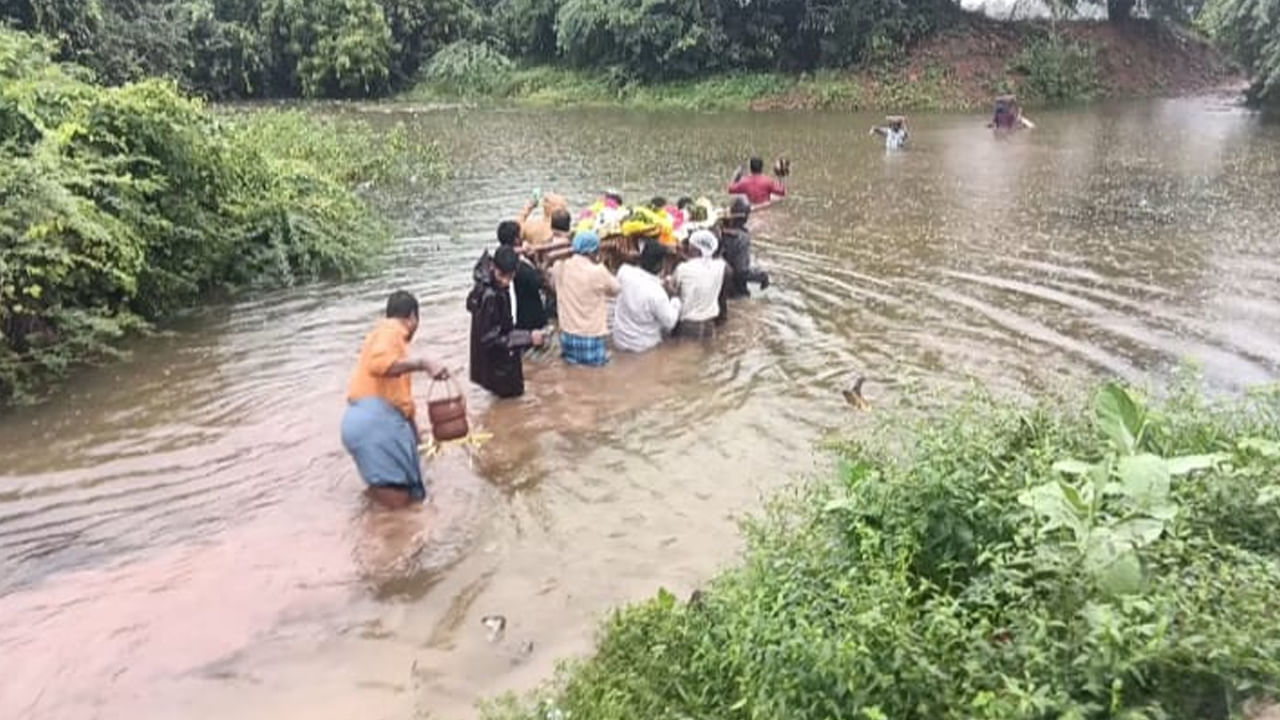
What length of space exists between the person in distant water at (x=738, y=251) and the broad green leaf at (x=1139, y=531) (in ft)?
27.1

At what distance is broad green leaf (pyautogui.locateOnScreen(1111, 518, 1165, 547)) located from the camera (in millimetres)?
3939

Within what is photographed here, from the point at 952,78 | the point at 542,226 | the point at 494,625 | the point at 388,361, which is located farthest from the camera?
the point at 952,78

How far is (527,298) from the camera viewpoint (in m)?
9.84

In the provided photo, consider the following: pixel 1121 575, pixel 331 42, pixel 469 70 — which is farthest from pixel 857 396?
pixel 331 42

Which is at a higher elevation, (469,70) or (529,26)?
(529,26)

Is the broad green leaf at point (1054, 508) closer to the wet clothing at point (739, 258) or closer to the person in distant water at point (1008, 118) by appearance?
the wet clothing at point (739, 258)

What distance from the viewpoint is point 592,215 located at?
1212 centimetres

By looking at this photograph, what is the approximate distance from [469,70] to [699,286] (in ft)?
103

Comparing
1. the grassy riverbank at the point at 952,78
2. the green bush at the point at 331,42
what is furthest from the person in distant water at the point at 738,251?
the green bush at the point at 331,42

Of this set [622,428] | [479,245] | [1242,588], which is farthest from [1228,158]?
[1242,588]

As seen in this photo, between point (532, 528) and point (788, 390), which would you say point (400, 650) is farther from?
point (788, 390)

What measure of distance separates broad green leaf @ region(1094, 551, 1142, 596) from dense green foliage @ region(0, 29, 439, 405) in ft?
28.7

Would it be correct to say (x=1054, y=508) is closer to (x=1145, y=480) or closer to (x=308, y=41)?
(x=1145, y=480)

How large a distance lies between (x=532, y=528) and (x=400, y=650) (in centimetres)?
159
